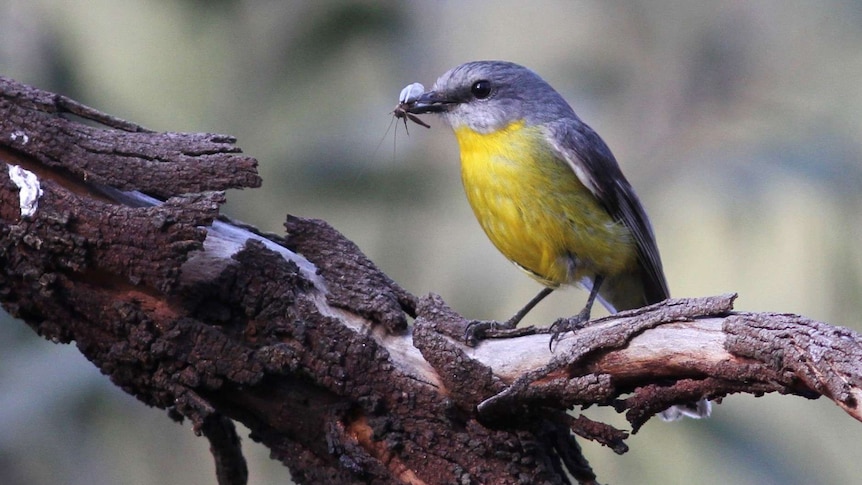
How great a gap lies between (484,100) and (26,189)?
170 centimetres

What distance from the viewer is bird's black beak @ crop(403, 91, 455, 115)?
3650 millimetres

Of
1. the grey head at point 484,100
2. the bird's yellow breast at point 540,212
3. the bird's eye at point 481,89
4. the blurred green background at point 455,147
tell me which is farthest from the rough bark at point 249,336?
the blurred green background at point 455,147

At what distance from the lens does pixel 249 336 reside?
8.82ft

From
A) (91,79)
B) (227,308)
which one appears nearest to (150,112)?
(91,79)

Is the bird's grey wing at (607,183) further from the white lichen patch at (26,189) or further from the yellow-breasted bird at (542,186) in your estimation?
the white lichen patch at (26,189)

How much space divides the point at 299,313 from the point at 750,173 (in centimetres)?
437

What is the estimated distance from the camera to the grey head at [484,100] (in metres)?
3.60

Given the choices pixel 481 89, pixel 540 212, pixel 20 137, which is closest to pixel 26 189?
pixel 20 137

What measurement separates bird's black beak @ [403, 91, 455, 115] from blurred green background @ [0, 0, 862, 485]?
2.38 m

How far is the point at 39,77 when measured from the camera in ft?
20.4

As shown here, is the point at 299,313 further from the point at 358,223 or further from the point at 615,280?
the point at 358,223

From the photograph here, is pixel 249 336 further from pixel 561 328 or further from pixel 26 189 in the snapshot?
pixel 561 328

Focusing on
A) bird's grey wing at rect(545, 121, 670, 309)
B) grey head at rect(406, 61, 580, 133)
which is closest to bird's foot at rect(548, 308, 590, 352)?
bird's grey wing at rect(545, 121, 670, 309)

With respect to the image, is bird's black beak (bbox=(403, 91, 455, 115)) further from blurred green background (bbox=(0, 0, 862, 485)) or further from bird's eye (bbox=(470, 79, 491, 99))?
blurred green background (bbox=(0, 0, 862, 485))
